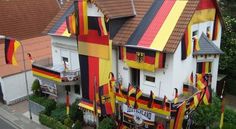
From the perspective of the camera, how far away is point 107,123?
26.3 m

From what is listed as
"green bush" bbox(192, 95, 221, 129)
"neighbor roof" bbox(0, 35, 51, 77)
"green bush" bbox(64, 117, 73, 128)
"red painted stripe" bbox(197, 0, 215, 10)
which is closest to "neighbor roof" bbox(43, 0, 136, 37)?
"red painted stripe" bbox(197, 0, 215, 10)

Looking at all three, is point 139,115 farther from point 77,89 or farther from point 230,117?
point 230,117

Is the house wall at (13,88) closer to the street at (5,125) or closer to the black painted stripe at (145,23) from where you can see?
the street at (5,125)

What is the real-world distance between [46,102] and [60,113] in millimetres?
2731

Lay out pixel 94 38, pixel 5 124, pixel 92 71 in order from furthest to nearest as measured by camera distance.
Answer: pixel 5 124, pixel 92 71, pixel 94 38

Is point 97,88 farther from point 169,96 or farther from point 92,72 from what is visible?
point 169,96

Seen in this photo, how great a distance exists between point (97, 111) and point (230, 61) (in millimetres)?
16877

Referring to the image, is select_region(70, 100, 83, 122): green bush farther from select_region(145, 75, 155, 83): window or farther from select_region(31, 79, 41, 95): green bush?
select_region(145, 75, 155, 83): window

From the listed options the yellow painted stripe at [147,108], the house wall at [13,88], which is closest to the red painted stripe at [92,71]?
the yellow painted stripe at [147,108]

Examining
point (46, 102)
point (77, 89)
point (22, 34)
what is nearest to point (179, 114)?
point (77, 89)

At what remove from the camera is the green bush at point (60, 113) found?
28688 millimetres

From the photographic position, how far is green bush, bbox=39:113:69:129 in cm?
2783

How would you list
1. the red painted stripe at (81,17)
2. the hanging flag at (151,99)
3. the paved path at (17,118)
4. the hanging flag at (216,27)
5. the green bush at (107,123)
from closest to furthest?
the hanging flag at (151,99) → the red painted stripe at (81,17) → the green bush at (107,123) → the hanging flag at (216,27) → the paved path at (17,118)

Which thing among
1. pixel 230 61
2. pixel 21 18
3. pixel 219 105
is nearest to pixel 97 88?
pixel 219 105
